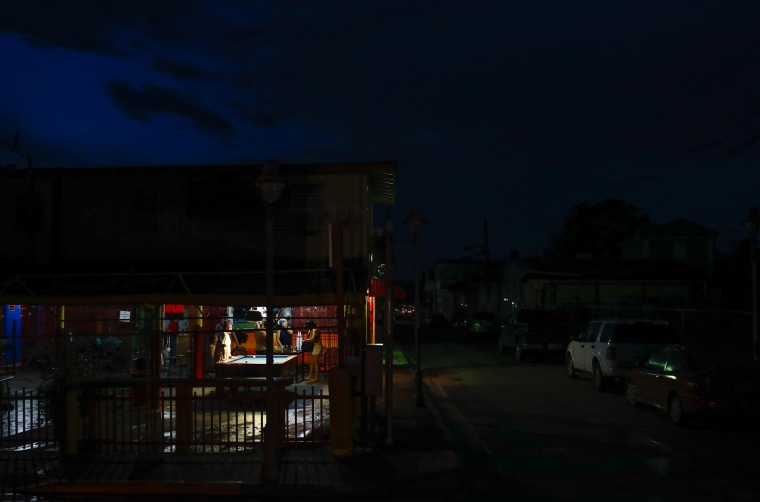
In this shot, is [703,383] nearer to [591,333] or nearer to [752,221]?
[752,221]

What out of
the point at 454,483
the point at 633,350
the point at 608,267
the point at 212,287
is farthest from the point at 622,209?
the point at 454,483

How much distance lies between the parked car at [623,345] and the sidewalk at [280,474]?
737cm

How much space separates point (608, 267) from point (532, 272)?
4056 mm

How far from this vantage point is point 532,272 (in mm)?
→ 40688

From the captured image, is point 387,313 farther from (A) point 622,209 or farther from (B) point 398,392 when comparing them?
(A) point 622,209

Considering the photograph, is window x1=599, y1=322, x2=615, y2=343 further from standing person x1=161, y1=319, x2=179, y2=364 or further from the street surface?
standing person x1=161, y1=319, x2=179, y2=364

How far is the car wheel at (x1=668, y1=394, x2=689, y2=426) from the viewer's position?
12531 mm

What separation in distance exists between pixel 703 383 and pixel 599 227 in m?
52.7

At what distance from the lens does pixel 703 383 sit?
12.1 metres

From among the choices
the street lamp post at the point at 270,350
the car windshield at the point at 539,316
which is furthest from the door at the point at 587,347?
the street lamp post at the point at 270,350

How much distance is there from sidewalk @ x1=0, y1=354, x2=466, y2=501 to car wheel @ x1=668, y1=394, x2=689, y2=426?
4344 mm

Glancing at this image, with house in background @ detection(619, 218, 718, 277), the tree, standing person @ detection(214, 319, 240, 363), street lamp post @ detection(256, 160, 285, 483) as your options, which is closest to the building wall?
standing person @ detection(214, 319, 240, 363)

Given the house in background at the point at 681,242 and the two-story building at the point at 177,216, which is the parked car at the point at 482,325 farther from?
the two-story building at the point at 177,216

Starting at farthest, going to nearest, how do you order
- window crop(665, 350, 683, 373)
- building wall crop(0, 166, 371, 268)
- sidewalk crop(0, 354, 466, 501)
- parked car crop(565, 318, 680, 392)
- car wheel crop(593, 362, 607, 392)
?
building wall crop(0, 166, 371, 268)
car wheel crop(593, 362, 607, 392)
parked car crop(565, 318, 680, 392)
window crop(665, 350, 683, 373)
sidewalk crop(0, 354, 466, 501)
